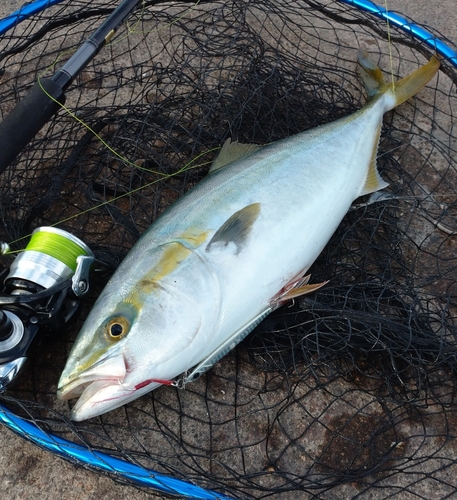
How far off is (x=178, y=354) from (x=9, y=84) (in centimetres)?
255

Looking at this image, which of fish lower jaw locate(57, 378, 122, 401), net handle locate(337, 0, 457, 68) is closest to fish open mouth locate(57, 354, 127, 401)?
fish lower jaw locate(57, 378, 122, 401)

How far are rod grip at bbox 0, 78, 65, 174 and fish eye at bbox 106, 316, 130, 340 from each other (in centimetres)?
100

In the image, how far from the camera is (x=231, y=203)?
2213 mm

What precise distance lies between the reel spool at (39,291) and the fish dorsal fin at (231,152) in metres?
0.82

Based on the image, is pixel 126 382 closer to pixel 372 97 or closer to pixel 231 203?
pixel 231 203

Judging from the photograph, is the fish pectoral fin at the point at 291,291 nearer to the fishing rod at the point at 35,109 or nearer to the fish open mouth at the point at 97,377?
the fish open mouth at the point at 97,377

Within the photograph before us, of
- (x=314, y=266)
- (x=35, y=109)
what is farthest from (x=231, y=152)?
(x=35, y=109)

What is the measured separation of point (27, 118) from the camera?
235 centimetres

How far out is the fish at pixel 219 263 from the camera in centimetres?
181

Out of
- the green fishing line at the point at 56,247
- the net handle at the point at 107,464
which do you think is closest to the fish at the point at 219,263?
the net handle at the point at 107,464

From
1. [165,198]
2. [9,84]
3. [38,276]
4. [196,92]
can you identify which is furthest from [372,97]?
[9,84]

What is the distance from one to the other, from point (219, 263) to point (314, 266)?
28.5 inches

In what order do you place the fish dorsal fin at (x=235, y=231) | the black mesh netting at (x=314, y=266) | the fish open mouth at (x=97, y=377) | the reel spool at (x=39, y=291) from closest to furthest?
the fish open mouth at (x=97, y=377)
the reel spool at (x=39, y=291)
the fish dorsal fin at (x=235, y=231)
the black mesh netting at (x=314, y=266)

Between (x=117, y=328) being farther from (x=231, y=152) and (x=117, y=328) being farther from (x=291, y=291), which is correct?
(x=231, y=152)
